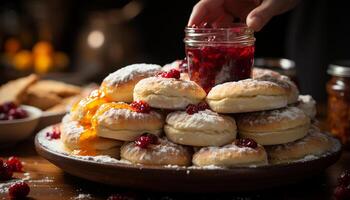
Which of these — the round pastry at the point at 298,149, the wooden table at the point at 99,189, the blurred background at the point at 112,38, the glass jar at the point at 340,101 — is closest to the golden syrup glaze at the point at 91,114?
the wooden table at the point at 99,189

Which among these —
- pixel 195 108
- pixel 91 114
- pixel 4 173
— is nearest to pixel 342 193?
pixel 195 108

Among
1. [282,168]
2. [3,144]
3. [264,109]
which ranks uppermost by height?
[264,109]

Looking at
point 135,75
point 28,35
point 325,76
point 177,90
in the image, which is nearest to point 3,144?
point 135,75

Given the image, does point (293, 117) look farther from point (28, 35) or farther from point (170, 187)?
point (28, 35)

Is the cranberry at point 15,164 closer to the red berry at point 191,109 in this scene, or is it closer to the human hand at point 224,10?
the red berry at point 191,109

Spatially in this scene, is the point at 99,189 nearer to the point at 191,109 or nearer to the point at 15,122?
the point at 191,109

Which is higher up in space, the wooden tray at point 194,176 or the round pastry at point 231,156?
the round pastry at point 231,156
